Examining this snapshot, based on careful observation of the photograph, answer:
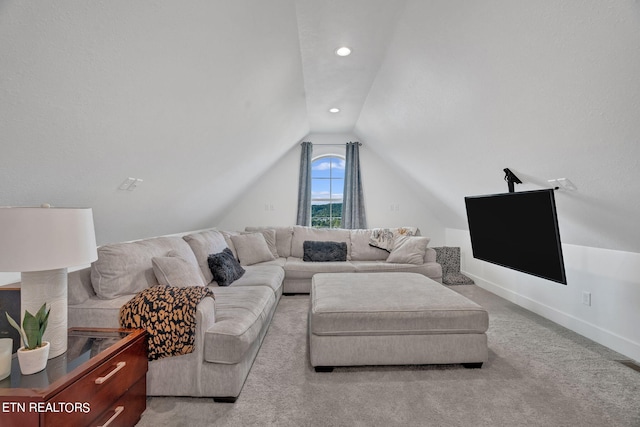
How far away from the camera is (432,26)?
7.00 feet

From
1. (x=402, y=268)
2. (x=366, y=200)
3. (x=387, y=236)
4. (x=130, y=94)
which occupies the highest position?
(x=130, y=94)

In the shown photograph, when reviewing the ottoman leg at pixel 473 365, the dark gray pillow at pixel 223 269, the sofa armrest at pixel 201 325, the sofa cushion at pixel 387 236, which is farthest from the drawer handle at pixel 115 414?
the sofa cushion at pixel 387 236

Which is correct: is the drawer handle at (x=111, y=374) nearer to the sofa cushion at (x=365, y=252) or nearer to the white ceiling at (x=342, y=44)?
the white ceiling at (x=342, y=44)

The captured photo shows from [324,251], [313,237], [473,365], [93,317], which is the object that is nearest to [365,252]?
[324,251]

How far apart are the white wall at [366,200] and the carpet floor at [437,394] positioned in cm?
320

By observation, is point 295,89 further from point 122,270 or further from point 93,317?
point 93,317

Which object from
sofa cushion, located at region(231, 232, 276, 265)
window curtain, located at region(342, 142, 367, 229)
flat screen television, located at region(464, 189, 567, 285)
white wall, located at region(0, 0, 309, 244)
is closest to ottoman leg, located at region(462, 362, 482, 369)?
flat screen television, located at region(464, 189, 567, 285)

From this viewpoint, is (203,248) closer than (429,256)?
Yes

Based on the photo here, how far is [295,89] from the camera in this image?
3418mm

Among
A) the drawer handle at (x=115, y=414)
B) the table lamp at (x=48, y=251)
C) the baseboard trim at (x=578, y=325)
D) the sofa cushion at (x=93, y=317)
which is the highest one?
the table lamp at (x=48, y=251)

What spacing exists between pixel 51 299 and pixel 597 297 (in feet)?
12.2

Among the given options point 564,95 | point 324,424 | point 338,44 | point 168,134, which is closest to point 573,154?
point 564,95

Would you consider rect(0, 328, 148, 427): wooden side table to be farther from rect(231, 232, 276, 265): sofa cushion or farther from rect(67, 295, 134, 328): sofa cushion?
rect(231, 232, 276, 265): sofa cushion

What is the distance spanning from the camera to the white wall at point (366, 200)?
18.4 feet
